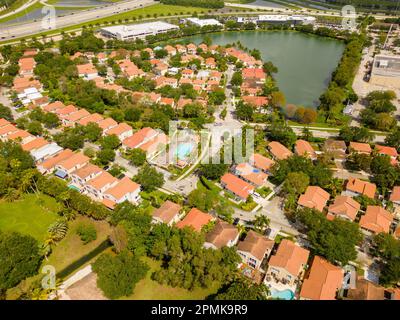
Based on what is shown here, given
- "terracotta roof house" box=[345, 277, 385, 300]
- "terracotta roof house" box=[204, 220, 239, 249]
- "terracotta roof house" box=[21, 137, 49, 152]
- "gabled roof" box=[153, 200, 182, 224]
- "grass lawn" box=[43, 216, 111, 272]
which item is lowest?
"grass lawn" box=[43, 216, 111, 272]

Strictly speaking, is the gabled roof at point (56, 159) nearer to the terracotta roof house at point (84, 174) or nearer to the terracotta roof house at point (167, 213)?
the terracotta roof house at point (84, 174)

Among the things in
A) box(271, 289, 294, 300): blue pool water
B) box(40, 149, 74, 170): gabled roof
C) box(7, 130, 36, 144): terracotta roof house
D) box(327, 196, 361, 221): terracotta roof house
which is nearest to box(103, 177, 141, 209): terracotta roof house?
box(40, 149, 74, 170): gabled roof

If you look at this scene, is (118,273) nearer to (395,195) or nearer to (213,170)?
(213,170)

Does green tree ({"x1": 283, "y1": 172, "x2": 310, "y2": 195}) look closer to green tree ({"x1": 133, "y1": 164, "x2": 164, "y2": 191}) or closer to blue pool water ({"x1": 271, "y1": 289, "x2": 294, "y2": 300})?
blue pool water ({"x1": 271, "y1": 289, "x2": 294, "y2": 300})

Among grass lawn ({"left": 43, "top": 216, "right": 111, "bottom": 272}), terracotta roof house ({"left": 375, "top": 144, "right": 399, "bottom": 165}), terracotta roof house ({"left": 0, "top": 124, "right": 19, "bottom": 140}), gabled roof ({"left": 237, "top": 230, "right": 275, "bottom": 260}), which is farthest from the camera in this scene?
terracotta roof house ({"left": 0, "top": 124, "right": 19, "bottom": 140})

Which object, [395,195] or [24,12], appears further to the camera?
[24,12]

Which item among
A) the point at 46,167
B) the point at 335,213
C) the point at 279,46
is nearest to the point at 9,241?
the point at 46,167

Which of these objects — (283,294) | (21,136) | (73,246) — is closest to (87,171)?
(73,246)

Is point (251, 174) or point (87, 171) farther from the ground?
point (87, 171)
